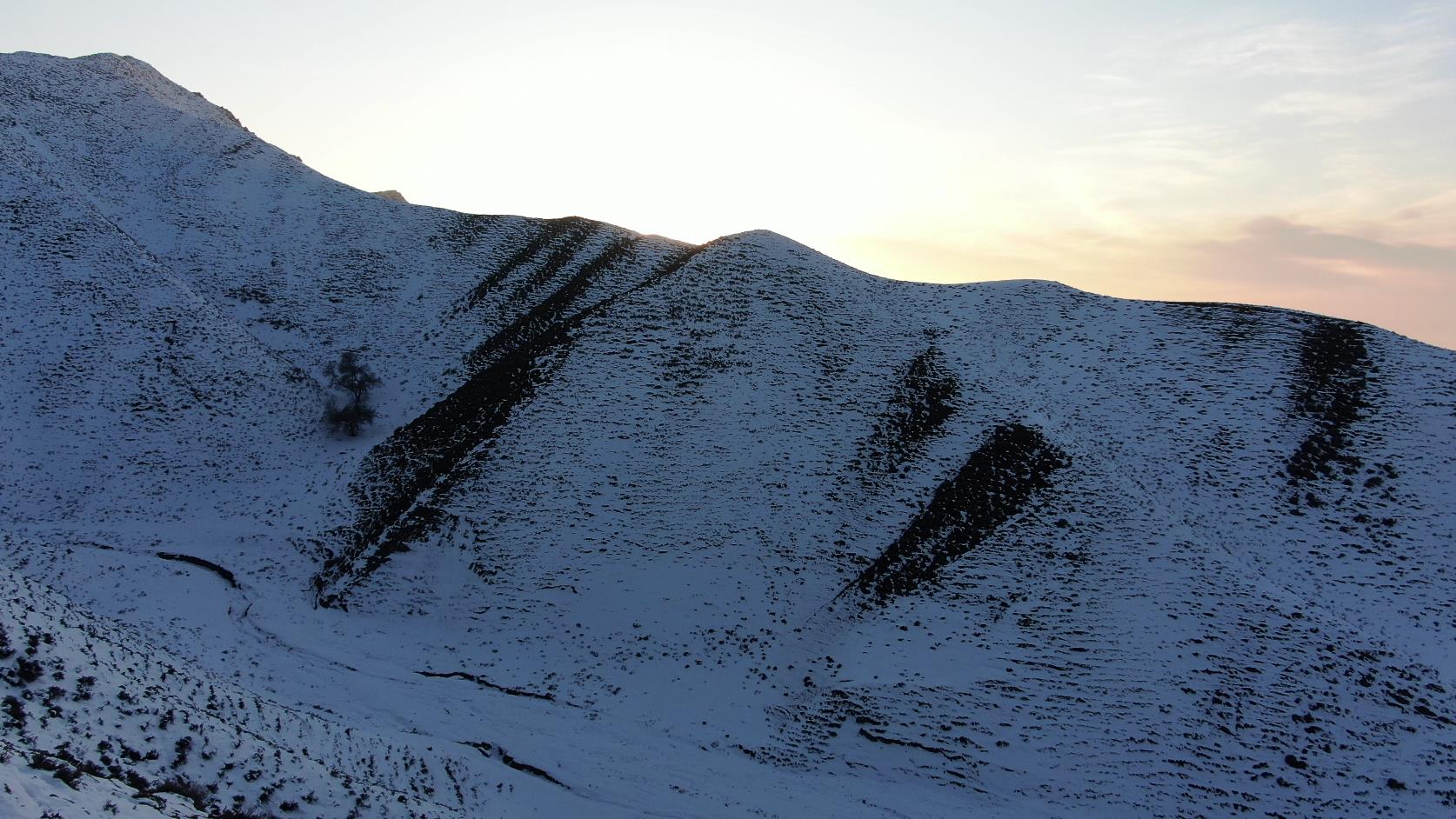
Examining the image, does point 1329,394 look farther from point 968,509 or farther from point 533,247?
point 533,247

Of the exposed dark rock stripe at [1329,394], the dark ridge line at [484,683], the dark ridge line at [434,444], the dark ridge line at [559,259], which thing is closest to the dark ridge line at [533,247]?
the dark ridge line at [559,259]

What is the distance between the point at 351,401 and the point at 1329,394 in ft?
156

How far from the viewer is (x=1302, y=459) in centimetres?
3117

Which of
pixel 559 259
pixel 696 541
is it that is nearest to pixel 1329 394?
pixel 696 541

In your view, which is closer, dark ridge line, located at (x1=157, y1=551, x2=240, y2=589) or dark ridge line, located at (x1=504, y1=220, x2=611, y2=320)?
dark ridge line, located at (x1=157, y1=551, x2=240, y2=589)

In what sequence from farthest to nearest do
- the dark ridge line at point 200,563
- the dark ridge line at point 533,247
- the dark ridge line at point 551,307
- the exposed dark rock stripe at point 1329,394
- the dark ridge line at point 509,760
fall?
the dark ridge line at point 533,247 → the dark ridge line at point 551,307 → the exposed dark rock stripe at point 1329,394 → the dark ridge line at point 200,563 → the dark ridge line at point 509,760

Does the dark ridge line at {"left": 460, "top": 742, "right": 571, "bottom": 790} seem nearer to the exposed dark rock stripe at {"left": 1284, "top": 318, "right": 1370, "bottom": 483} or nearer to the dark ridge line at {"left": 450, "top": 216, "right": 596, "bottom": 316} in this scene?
the exposed dark rock stripe at {"left": 1284, "top": 318, "right": 1370, "bottom": 483}

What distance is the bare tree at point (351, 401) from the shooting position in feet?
130

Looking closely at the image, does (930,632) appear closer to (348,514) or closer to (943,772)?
(943,772)

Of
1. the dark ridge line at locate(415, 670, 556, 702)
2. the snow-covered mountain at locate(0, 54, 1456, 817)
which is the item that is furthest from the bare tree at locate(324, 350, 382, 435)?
the dark ridge line at locate(415, 670, 556, 702)

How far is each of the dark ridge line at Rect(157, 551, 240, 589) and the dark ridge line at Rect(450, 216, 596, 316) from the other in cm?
2120

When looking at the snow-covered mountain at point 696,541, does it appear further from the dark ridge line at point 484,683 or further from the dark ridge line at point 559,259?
the dark ridge line at point 559,259

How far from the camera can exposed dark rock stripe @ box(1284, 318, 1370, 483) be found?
30.9 m

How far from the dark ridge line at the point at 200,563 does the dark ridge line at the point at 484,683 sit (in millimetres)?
10446
